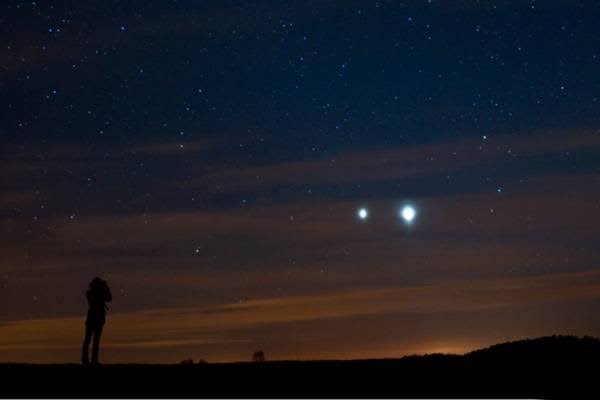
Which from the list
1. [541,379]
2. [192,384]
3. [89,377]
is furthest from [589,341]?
[89,377]

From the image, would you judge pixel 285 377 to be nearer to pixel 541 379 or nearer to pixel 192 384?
pixel 192 384

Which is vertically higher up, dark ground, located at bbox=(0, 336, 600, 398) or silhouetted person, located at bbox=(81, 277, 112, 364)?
silhouetted person, located at bbox=(81, 277, 112, 364)

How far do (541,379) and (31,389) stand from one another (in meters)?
11.2

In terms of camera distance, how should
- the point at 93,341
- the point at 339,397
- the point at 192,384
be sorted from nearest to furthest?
1. the point at 339,397
2. the point at 192,384
3. the point at 93,341

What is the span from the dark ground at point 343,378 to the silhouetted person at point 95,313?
4.71 feet

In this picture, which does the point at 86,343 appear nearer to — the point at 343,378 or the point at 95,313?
the point at 95,313

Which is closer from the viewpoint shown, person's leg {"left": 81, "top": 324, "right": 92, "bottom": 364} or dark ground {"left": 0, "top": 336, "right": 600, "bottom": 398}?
dark ground {"left": 0, "top": 336, "right": 600, "bottom": 398}

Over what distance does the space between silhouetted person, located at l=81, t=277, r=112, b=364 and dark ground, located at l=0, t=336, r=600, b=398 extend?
4.71ft

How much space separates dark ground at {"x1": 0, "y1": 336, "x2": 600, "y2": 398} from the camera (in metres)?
20.8

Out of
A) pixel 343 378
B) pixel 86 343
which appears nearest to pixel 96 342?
pixel 86 343

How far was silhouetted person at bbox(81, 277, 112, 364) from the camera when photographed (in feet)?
83.4

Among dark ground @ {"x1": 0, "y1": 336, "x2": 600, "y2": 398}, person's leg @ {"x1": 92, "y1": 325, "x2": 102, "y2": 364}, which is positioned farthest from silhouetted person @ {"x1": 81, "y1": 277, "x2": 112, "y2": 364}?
dark ground @ {"x1": 0, "y1": 336, "x2": 600, "y2": 398}

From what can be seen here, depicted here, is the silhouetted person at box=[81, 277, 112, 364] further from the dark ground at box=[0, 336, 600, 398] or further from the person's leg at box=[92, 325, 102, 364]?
the dark ground at box=[0, 336, 600, 398]

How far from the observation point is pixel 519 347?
26828 millimetres
